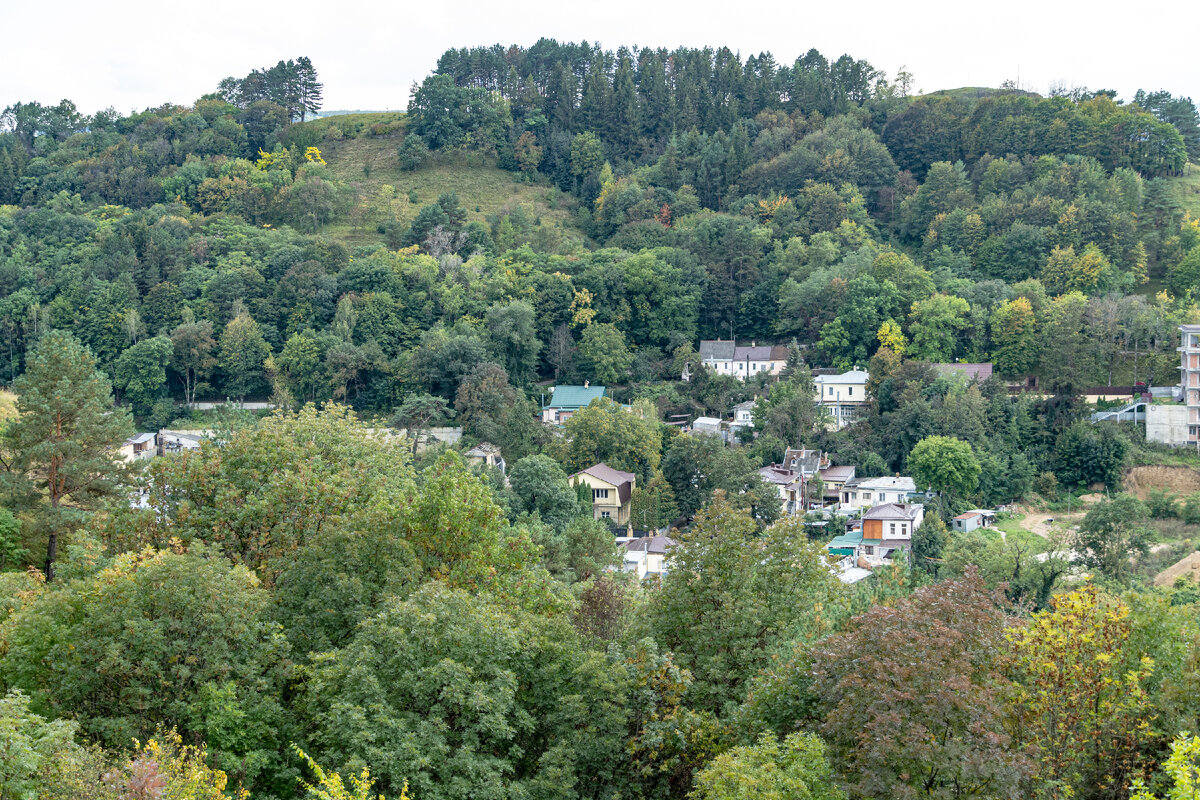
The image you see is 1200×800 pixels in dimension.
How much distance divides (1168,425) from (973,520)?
38.0ft

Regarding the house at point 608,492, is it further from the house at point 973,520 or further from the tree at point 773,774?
the tree at point 773,774

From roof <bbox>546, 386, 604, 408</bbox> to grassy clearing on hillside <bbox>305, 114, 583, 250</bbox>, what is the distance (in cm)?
1584

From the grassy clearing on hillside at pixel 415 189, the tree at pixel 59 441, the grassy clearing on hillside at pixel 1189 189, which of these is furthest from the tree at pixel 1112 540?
the grassy clearing on hillside at pixel 415 189

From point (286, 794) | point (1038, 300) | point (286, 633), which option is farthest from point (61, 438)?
point (1038, 300)

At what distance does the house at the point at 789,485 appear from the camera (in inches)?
1494

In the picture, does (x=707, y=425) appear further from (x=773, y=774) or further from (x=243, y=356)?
(x=773, y=774)

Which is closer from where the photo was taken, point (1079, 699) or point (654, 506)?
point (1079, 699)

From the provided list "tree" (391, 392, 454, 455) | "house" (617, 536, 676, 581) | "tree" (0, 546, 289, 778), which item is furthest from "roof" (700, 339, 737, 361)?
"tree" (0, 546, 289, 778)

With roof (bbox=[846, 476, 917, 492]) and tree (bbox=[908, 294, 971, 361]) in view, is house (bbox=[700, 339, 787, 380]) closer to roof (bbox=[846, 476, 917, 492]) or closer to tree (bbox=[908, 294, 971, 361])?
tree (bbox=[908, 294, 971, 361])

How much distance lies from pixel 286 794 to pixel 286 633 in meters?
2.22

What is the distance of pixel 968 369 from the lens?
44344 millimetres

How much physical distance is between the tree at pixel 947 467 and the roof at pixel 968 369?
21.9 feet

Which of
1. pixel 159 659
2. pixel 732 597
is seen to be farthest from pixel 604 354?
pixel 159 659

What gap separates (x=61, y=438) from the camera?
21516mm
